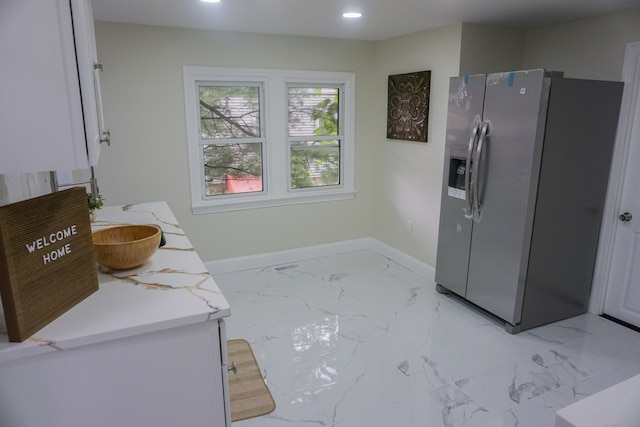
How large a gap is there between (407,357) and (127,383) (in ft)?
6.12

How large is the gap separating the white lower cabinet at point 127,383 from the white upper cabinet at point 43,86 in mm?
558

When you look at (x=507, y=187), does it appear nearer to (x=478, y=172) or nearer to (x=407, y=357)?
(x=478, y=172)

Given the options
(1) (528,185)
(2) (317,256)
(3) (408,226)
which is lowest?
(2) (317,256)

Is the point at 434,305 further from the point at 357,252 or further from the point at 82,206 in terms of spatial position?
the point at 82,206

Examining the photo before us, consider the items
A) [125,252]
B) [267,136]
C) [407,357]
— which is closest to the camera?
[125,252]

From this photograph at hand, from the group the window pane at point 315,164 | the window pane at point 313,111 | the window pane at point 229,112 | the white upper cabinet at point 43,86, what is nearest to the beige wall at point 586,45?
the window pane at point 313,111

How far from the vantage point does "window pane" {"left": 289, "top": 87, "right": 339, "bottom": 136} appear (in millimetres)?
4152

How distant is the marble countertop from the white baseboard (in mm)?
2232

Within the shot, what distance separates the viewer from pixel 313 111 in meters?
4.24

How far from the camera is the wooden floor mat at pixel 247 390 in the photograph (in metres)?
2.21

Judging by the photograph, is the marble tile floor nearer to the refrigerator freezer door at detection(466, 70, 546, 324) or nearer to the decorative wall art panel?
the refrigerator freezer door at detection(466, 70, 546, 324)

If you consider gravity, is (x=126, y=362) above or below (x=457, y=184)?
below

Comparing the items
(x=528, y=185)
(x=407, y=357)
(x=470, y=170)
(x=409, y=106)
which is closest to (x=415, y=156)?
(x=409, y=106)

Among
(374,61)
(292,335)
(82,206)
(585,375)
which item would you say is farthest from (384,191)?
(82,206)
